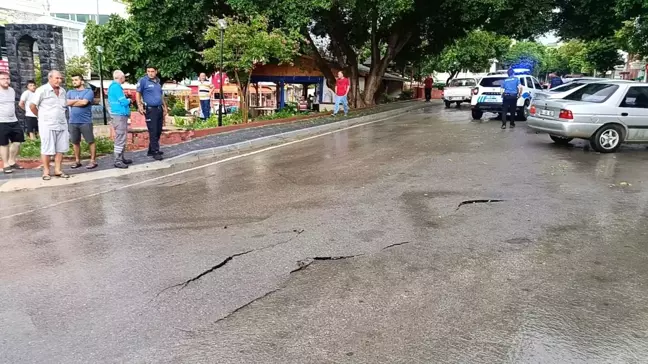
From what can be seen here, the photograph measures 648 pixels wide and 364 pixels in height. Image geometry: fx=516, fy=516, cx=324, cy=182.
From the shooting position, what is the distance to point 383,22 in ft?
74.0

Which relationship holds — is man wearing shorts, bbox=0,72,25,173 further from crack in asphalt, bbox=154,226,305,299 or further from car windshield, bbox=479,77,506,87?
car windshield, bbox=479,77,506,87

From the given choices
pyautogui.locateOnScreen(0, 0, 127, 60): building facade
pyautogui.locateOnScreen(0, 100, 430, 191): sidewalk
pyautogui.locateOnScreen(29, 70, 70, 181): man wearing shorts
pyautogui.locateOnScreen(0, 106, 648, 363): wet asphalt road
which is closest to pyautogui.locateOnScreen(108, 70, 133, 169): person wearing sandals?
pyautogui.locateOnScreen(0, 100, 430, 191): sidewalk

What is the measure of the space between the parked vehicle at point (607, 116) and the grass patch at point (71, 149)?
9.88m

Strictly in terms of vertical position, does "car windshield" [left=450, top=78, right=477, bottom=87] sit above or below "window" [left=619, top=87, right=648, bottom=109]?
above

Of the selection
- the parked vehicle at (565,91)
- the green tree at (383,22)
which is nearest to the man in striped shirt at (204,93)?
the green tree at (383,22)

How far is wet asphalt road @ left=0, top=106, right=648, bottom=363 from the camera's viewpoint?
3.46 meters

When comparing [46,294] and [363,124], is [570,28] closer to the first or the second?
[363,124]

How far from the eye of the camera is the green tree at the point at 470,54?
45.0 m

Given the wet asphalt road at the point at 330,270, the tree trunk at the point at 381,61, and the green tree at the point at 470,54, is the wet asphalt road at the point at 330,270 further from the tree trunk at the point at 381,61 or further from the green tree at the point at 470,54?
the green tree at the point at 470,54

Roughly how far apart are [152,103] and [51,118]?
1981mm

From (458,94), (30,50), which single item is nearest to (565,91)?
(30,50)

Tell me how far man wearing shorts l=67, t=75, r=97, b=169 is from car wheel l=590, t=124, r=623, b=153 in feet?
33.6

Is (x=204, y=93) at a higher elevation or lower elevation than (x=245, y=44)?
lower

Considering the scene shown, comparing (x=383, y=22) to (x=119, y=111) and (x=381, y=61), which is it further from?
(x=119, y=111)
